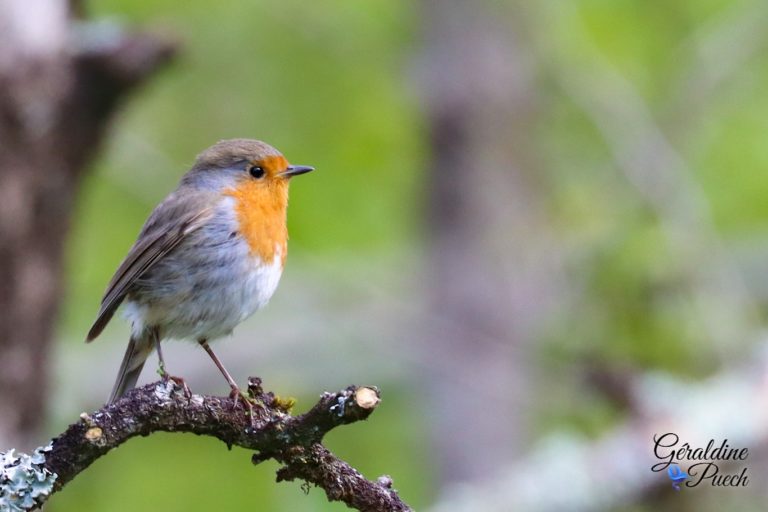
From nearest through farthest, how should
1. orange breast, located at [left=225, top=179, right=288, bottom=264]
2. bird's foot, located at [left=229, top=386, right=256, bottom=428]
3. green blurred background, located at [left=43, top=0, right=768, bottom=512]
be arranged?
bird's foot, located at [left=229, top=386, right=256, bottom=428] → orange breast, located at [left=225, top=179, right=288, bottom=264] → green blurred background, located at [left=43, top=0, right=768, bottom=512]

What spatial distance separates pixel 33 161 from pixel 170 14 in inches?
164

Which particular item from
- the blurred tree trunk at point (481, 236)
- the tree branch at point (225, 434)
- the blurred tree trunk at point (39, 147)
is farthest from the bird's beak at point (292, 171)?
the blurred tree trunk at point (481, 236)

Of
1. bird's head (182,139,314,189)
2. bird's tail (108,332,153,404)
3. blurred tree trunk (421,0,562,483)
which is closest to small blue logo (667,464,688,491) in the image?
bird's head (182,139,314,189)

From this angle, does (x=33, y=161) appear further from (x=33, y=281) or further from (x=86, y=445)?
(x=86, y=445)

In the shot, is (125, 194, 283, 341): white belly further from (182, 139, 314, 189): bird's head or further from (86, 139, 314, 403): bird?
(182, 139, 314, 189): bird's head

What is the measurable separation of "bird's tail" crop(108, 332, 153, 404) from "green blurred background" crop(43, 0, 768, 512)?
1864 mm

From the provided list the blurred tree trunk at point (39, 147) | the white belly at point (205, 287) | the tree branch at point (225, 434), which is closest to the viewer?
the tree branch at point (225, 434)

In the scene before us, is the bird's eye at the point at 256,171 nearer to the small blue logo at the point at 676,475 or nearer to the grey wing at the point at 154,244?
the grey wing at the point at 154,244

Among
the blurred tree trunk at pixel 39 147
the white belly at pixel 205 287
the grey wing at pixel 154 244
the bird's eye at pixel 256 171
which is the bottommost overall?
the white belly at pixel 205 287

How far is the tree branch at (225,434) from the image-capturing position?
280 centimetres

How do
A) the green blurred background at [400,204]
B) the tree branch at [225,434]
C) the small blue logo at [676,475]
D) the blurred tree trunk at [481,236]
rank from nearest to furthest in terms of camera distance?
the tree branch at [225,434], the small blue logo at [676,475], the green blurred background at [400,204], the blurred tree trunk at [481,236]

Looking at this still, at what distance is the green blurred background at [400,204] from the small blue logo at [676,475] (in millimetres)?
646

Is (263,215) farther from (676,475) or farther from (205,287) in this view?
(676,475)

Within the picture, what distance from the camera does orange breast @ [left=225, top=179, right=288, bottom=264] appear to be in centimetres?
448
